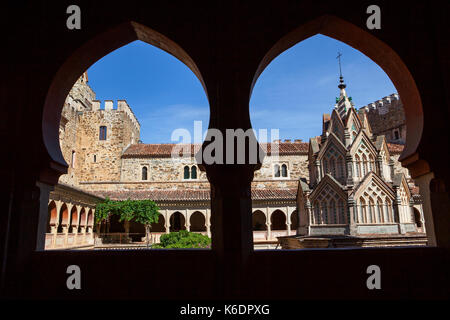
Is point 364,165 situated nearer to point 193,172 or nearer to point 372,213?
point 372,213

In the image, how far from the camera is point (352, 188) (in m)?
13.0

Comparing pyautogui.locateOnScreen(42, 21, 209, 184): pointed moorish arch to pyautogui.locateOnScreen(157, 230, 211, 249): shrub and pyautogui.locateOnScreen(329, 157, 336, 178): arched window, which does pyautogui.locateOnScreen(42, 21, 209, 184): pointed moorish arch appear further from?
pyautogui.locateOnScreen(329, 157, 336, 178): arched window

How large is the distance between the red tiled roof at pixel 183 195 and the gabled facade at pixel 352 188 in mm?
9365

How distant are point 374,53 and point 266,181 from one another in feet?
83.3

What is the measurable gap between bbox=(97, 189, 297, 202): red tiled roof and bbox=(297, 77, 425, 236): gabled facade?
9365 millimetres

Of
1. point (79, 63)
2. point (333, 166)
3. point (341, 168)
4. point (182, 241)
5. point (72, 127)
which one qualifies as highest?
point (72, 127)

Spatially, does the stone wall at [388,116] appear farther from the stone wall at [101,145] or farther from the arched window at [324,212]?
the stone wall at [101,145]

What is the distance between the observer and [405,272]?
103 inches

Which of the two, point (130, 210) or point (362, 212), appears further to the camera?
point (130, 210)

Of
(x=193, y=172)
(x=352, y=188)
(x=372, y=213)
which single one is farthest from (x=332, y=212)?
(x=193, y=172)

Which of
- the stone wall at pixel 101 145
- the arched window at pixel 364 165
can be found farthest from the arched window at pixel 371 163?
the stone wall at pixel 101 145

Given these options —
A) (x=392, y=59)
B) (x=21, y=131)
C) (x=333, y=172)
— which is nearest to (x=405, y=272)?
(x=392, y=59)

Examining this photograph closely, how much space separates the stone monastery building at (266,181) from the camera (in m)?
12.9

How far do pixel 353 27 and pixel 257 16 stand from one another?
882mm
